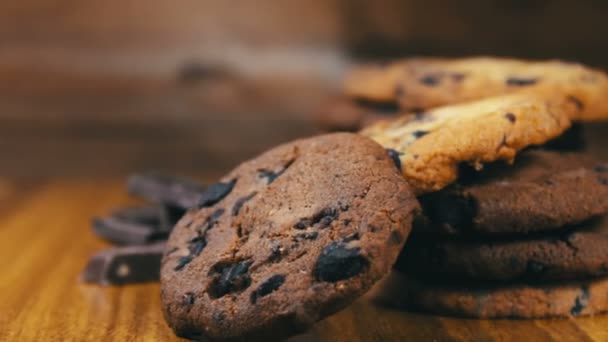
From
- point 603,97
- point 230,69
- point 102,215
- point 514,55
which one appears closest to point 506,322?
point 603,97

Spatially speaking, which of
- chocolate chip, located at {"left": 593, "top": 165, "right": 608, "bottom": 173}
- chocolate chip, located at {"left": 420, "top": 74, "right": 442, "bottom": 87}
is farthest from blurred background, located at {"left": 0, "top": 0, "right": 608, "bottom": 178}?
chocolate chip, located at {"left": 593, "top": 165, "right": 608, "bottom": 173}

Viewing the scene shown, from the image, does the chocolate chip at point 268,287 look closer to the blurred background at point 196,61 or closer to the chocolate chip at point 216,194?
the chocolate chip at point 216,194

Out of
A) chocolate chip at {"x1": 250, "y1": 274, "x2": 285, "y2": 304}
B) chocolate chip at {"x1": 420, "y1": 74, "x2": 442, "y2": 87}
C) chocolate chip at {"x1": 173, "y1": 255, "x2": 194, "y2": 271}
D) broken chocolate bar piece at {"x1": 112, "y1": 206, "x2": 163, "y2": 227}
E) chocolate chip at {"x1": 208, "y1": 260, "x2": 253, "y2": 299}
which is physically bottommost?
broken chocolate bar piece at {"x1": 112, "y1": 206, "x2": 163, "y2": 227}

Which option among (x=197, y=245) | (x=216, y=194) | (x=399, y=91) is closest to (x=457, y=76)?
(x=399, y=91)

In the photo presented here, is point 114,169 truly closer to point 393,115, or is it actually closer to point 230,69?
point 230,69

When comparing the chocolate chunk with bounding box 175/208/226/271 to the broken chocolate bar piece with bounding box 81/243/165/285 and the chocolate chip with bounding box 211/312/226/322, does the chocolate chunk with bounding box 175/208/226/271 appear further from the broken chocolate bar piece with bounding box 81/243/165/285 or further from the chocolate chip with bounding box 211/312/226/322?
the broken chocolate bar piece with bounding box 81/243/165/285

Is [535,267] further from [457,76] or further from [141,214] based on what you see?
[141,214]
